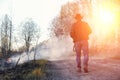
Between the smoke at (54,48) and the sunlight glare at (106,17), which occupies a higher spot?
the sunlight glare at (106,17)

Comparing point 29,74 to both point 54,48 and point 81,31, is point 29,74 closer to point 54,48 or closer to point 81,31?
point 81,31

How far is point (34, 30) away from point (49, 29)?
38.8 feet

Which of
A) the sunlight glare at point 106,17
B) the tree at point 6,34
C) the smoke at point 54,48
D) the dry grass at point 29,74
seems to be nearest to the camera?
the dry grass at point 29,74

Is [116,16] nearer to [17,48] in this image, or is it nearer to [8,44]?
[8,44]

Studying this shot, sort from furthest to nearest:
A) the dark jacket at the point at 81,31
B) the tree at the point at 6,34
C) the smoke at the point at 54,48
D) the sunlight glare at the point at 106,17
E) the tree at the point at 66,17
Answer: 1. the tree at the point at 6,34
2. the tree at the point at 66,17
3. the smoke at the point at 54,48
4. the sunlight glare at the point at 106,17
5. the dark jacket at the point at 81,31

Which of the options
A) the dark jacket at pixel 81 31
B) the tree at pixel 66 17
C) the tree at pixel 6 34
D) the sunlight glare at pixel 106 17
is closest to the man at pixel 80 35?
the dark jacket at pixel 81 31

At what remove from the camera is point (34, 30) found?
4070 inches

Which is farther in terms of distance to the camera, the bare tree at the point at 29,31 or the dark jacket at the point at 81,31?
the bare tree at the point at 29,31

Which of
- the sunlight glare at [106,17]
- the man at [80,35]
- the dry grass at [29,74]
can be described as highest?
the sunlight glare at [106,17]

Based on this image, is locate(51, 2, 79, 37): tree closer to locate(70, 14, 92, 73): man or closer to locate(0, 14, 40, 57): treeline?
locate(0, 14, 40, 57): treeline

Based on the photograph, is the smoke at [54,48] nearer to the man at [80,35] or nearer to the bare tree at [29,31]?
the bare tree at [29,31]

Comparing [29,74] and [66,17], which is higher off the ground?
[66,17]

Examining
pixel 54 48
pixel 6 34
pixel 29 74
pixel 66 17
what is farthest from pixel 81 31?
pixel 6 34

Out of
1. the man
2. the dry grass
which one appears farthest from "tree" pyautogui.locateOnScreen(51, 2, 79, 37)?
the man
